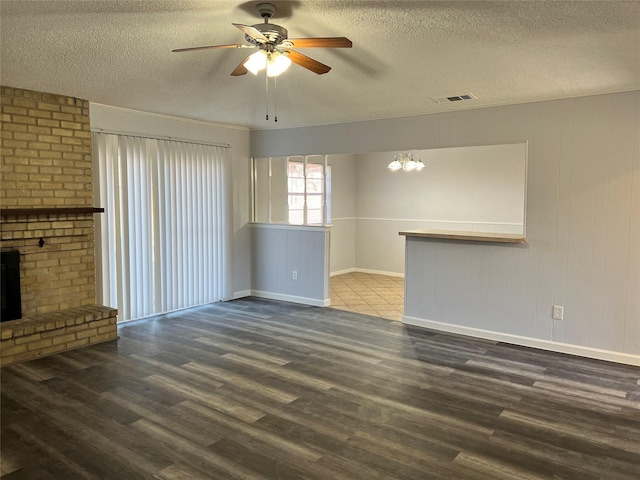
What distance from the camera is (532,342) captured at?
14.6 feet

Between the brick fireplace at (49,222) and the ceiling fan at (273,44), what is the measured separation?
2390mm

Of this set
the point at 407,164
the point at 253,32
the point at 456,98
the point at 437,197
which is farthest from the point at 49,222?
the point at 437,197

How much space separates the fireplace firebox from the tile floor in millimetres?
3472

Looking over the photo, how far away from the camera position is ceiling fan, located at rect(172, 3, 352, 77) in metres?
2.40

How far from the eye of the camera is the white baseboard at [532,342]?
4047 millimetres

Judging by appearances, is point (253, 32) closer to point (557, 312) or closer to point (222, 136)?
point (557, 312)

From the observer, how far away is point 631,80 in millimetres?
3637

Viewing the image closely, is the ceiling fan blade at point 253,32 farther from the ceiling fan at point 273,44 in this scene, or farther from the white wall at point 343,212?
the white wall at point 343,212

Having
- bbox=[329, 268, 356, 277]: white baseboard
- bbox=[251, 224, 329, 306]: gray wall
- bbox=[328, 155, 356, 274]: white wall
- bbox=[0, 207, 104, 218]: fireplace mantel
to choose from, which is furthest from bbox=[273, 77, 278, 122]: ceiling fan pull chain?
bbox=[329, 268, 356, 277]: white baseboard

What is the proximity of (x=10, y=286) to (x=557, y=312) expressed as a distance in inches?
191

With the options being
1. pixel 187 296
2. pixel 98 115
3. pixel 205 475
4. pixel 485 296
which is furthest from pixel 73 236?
pixel 485 296

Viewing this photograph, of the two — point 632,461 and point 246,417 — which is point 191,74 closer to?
point 246,417

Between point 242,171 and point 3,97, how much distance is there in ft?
9.80

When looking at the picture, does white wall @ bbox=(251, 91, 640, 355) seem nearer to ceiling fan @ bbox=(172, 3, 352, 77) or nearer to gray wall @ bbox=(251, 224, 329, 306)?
gray wall @ bbox=(251, 224, 329, 306)
